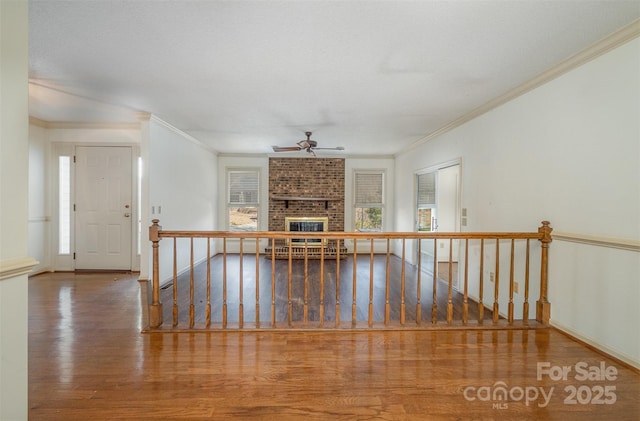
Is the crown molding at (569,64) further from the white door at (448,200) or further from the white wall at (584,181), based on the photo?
the white door at (448,200)

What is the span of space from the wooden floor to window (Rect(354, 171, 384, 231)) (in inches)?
183

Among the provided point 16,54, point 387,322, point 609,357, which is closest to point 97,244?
point 16,54

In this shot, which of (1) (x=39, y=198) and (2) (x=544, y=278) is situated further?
(1) (x=39, y=198)

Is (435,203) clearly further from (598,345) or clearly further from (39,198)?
(39,198)

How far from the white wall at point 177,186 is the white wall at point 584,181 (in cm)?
431

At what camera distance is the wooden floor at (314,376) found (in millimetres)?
1529

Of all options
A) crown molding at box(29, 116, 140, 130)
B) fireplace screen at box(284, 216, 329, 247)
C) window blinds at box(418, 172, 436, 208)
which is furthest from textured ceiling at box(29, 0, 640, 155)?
fireplace screen at box(284, 216, 329, 247)

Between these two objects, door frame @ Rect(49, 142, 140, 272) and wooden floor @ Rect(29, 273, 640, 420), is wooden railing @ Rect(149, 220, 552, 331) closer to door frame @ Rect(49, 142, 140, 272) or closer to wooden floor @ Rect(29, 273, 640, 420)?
wooden floor @ Rect(29, 273, 640, 420)

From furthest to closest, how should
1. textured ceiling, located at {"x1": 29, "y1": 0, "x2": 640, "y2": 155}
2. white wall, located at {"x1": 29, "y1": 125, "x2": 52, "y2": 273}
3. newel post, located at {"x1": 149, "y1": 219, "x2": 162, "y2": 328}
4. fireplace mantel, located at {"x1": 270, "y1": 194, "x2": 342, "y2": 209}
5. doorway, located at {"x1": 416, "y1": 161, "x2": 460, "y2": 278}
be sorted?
1. fireplace mantel, located at {"x1": 270, "y1": 194, "x2": 342, "y2": 209}
2. doorway, located at {"x1": 416, "y1": 161, "x2": 460, "y2": 278}
3. white wall, located at {"x1": 29, "y1": 125, "x2": 52, "y2": 273}
4. newel post, located at {"x1": 149, "y1": 219, "x2": 162, "y2": 328}
5. textured ceiling, located at {"x1": 29, "y1": 0, "x2": 640, "y2": 155}

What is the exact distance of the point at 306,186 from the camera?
22.4 feet

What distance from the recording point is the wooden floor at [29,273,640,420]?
5.02ft

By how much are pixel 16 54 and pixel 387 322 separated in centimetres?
274

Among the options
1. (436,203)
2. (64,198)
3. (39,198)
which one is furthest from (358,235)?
(39,198)

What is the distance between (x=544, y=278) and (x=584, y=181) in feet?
2.84
